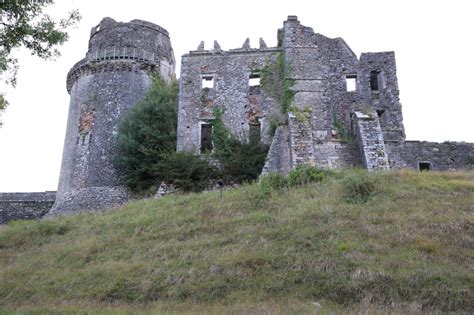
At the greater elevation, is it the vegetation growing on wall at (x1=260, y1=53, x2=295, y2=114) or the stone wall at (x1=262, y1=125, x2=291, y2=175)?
the vegetation growing on wall at (x1=260, y1=53, x2=295, y2=114)

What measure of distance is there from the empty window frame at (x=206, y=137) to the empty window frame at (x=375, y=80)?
8.56 m

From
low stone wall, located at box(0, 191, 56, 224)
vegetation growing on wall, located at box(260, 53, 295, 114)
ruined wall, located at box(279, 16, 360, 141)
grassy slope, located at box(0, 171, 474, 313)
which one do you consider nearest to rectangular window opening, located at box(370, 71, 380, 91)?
ruined wall, located at box(279, 16, 360, 141)

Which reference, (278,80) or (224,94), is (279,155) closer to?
(278,80)

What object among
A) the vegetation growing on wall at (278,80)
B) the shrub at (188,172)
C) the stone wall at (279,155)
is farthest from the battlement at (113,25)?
the stone wall at (279,155)

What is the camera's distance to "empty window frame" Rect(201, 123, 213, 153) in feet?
82.3

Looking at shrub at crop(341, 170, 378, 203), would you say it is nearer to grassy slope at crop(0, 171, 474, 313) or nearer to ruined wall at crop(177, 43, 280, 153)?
grassy slope at crop(0, 171, 474, 313)

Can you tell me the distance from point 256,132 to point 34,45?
1299 cm

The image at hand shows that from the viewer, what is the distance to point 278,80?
25.9 metres

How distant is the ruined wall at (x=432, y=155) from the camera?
77.2ft

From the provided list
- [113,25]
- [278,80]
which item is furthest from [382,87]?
[113,25]

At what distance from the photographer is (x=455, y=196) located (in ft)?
54.0

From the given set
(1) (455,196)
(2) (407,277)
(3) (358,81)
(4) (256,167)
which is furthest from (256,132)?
(2) (407,277)

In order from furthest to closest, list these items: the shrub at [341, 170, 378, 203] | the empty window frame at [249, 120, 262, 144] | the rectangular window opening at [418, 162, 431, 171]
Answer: the empty window frame at [249, 120, 262, 144] < the rectangular window opening at [418, 162, 431, 171] < the shrub at [341, 170, 378, 203]

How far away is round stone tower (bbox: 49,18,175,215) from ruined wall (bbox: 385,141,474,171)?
13276mm
